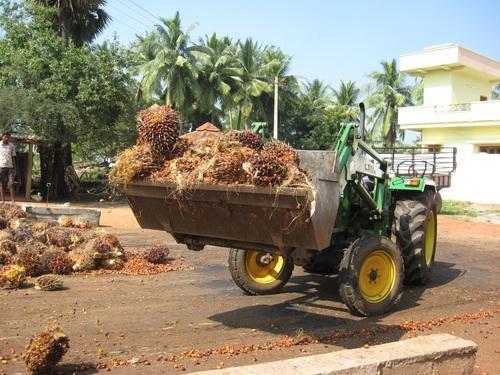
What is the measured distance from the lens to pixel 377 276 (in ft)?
22.2

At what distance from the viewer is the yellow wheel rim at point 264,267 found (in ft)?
25.2

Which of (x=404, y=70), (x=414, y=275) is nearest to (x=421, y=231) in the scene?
(x=414, y=275)

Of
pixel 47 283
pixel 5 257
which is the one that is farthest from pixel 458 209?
pixel 47 283

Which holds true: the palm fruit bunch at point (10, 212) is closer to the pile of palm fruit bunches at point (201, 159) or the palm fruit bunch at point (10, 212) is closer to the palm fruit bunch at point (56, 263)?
the palm fruit bunch at point (56, 263)

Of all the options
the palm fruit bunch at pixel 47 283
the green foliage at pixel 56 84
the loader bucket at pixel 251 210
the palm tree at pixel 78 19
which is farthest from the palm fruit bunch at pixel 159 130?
the palm tree at pixel 78 19

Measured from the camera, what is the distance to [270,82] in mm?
48062

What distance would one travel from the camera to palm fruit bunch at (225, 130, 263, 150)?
5.23m

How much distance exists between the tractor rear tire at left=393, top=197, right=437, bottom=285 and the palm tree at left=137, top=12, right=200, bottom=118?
35041 millimetres

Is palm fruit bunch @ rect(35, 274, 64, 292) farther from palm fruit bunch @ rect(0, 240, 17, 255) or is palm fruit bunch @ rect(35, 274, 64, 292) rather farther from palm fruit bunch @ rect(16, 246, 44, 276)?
palm fruit bunch @ rect(0, 240, 17, 255)

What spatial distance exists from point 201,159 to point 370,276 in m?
2.69

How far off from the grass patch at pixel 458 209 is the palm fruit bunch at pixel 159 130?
19.5m

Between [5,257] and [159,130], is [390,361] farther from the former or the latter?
[5,257]

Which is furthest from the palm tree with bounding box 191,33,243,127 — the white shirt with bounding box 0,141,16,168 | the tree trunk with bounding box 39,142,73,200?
the white shirt with bounding box 0,141,16,168

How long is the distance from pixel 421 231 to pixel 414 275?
74cm
